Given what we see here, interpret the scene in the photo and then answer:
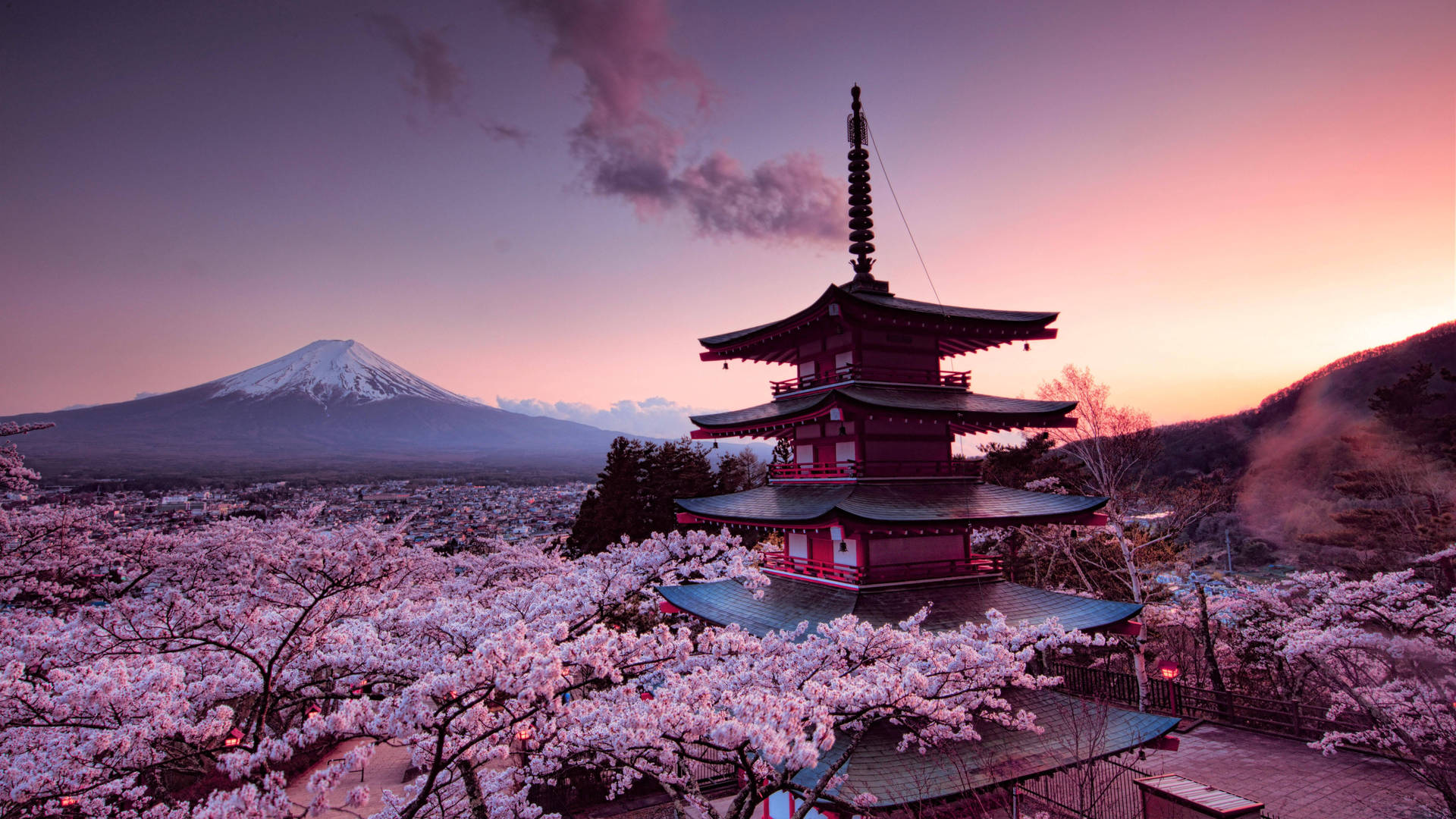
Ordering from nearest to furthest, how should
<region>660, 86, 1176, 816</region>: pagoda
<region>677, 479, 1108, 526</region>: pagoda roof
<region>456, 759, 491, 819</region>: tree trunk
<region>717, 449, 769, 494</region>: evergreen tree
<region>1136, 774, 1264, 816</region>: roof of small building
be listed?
<region>1136, 774, 1264, 816</region>: roof of small building < <region>456, 759, 491, 819</region>: tree trunk < <region>660, 86, 1176, 816</region>: pagoda < <region>677, 479, 1108, 526</region>: pagoda roof < <region>717, 449, 769, 494</region>: evergreen tree

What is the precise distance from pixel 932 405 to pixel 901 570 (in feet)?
11.7

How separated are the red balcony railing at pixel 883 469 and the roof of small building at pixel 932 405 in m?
1.20

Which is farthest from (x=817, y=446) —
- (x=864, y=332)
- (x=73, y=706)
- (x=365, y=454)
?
(x=365, y=454)

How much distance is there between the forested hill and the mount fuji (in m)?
93.2

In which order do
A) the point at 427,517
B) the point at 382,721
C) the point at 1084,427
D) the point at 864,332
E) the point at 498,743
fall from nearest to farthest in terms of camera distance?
1. the point at 382,721
2. the point at 498,743
3. the point at 864,332
4. the point at 1084,427
5. the point at 427,517

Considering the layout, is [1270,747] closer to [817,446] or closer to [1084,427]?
[1084,427]

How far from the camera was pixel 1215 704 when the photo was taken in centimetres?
1603

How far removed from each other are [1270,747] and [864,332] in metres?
14.0

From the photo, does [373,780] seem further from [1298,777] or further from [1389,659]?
[1389,659]

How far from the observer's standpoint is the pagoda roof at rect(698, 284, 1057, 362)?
1254 cm

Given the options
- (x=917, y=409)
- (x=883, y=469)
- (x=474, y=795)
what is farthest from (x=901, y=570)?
(x=474, y=795)

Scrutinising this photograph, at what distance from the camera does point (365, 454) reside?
109 m

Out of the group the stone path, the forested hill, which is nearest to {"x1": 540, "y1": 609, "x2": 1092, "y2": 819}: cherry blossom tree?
the stone path

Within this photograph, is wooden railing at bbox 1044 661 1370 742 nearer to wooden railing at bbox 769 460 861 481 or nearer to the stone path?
wooden railing at bbox 769 460 861 481
